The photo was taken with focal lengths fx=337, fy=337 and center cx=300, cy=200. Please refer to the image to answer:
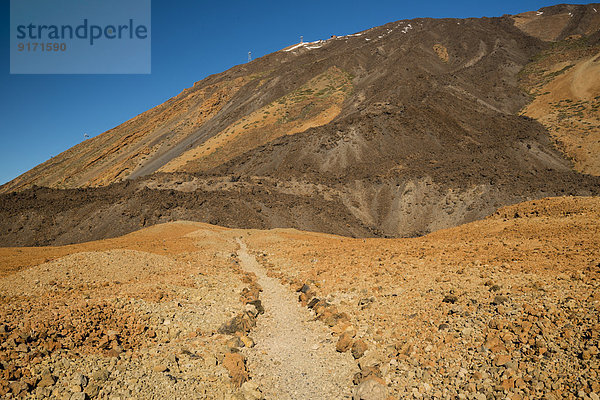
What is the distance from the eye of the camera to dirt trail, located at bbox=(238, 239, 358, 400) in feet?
23.1

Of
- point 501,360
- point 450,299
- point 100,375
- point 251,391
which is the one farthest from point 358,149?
point 100,375

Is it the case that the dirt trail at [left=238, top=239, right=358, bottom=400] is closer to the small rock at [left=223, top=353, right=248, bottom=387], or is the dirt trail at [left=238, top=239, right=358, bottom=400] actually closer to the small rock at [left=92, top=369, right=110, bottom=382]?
the small rock at [left=223, top=353, right=248, bottom=387]

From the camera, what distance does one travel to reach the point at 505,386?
541 centimetres

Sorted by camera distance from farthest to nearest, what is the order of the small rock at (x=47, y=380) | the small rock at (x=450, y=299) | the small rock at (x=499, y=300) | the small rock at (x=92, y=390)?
the small rock at (x=450, y=299) → the small rock at (x=499, y=300) → the small rock at (x=92, y=390) → the small rock at (x=47, y=380)

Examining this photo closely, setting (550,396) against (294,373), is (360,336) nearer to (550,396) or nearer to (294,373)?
(294,373)

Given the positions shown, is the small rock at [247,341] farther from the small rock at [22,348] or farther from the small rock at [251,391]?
the small rock at [22,348]

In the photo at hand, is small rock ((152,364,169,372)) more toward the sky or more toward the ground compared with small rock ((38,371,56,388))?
more toward the ground

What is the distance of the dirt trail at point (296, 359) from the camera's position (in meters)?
7.03

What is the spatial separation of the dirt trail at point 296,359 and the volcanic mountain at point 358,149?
2164 centimetres

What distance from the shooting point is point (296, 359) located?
818 cm

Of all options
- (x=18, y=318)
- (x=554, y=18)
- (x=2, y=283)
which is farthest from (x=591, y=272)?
(x=554, y=18)

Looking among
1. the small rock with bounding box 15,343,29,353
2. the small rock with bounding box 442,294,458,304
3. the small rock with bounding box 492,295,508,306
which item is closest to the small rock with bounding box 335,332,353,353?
the small rock with bounding box 442,294,458,304

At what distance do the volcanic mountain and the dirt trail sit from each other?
2164 centimetres

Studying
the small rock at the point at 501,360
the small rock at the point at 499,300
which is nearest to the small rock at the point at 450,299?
the small rock at the point at 499,300
